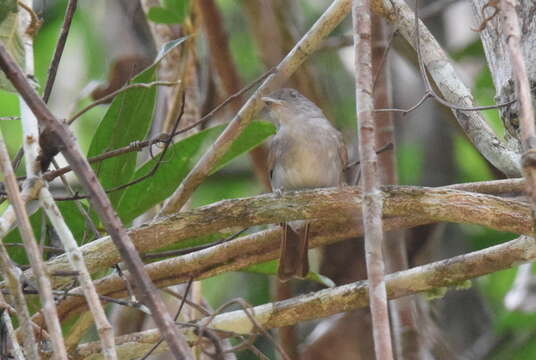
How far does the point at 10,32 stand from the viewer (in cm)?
258

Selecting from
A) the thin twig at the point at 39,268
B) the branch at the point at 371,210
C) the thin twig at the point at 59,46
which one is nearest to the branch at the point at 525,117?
the branch at the point at 371,210

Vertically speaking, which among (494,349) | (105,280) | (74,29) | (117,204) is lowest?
(494,349)

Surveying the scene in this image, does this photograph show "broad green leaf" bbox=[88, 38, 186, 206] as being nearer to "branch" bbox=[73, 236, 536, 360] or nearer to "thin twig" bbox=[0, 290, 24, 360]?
"branch" bbox=[73, 236, 536, 360]

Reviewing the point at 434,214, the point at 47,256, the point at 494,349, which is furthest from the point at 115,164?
the point at 494,349

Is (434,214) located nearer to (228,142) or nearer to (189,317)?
(228,142)

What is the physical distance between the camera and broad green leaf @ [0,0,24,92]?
2566 millimetres

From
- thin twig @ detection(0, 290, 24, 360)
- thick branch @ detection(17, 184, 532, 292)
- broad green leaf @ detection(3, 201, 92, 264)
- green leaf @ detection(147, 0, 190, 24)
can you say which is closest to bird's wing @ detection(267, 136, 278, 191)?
green leaf @ detection(147, 0, 190, 24)

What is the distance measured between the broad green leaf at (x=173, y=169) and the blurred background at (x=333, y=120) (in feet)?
2.79

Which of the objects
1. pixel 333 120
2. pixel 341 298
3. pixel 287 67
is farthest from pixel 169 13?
pixel 333 120

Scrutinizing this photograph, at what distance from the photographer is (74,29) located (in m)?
5.92

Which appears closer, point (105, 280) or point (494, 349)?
point (105, 280)

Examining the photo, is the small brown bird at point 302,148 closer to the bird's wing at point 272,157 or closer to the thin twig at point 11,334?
the bird's wing at point 272,157

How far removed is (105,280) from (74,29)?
11.3 ft

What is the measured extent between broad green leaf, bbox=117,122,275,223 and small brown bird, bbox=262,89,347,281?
1.11m
